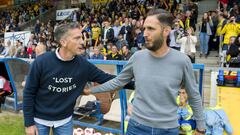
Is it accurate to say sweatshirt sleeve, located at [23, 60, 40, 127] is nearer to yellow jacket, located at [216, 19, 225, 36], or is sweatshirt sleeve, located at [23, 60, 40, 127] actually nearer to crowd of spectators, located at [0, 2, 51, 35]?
yellow jacket, located at [216, 19, 225, 36]

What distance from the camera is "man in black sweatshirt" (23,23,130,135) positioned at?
2.95m

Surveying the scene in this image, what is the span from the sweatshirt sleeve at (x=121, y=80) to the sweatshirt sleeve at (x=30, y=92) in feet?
2.04

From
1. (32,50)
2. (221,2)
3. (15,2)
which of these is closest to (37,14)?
(15,2)

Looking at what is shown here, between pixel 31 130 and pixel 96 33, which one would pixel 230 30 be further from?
pixel 31 130

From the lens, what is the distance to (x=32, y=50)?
14.6 metres

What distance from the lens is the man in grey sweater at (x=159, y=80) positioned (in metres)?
2.46

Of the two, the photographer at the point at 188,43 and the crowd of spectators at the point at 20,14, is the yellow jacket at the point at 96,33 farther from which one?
the crowd of spectators at the point at 20,14

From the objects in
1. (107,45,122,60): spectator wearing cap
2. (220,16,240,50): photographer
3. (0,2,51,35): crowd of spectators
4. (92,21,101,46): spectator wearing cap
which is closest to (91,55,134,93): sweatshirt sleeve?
(107,45,122,60): spectator wearing cap

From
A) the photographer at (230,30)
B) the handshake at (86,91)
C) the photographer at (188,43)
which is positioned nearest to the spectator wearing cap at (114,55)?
the photographer at (188,43)

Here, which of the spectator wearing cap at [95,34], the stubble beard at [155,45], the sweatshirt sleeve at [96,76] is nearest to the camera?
the stubble beard at [155,45]

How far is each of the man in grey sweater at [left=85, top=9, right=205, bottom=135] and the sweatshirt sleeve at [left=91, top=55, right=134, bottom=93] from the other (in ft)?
0.56

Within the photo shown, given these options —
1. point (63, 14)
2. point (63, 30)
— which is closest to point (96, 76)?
point (63, 30)

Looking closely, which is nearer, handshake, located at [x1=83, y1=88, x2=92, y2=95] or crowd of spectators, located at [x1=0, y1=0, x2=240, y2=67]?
handshake, located at [x1=83, y1=88, x2=92, y2=95]

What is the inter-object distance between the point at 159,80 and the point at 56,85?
1.05 metres
